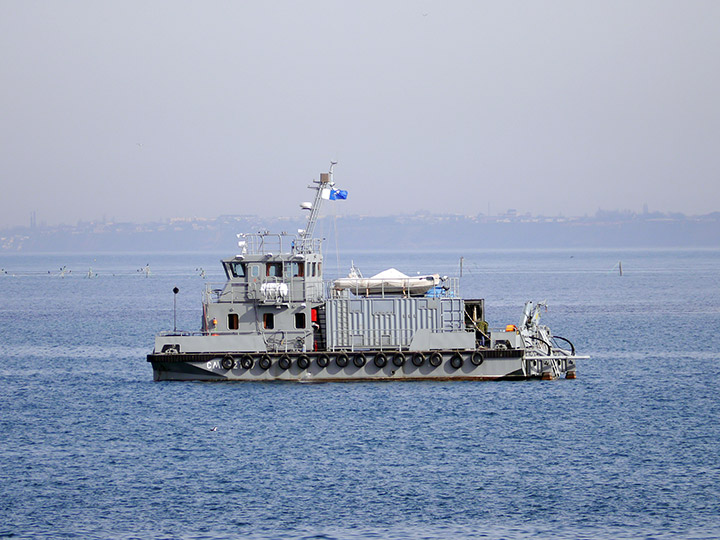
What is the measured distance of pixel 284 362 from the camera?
Result: 44.7m

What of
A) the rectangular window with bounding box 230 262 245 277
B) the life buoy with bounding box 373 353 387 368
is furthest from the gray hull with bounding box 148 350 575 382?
the rectangular window with bounding box 230 262 245 277

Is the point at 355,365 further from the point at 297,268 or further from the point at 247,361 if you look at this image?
the point at 297,268

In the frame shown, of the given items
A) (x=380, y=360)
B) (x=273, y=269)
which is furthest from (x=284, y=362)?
(x=273, y=269)

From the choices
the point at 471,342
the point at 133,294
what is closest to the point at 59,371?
the point at 471,342

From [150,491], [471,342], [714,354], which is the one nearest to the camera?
[150,491]

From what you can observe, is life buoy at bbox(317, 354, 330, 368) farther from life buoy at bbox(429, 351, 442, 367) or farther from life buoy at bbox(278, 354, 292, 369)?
life buoy at bbox(429, 351, 442, 367)

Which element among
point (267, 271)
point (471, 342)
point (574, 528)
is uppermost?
point (267, 271)

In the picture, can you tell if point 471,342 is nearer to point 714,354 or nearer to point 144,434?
point 144,434

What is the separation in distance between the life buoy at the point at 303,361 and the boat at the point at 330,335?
0.05 m

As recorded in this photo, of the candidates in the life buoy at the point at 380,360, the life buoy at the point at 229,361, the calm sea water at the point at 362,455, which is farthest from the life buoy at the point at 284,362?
the life buoy at the point at 380,360

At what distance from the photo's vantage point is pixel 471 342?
1759 inches

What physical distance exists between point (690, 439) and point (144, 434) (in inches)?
764

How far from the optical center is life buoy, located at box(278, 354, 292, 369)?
44656 mm

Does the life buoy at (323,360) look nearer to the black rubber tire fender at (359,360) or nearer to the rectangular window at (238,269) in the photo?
the black rubber tire fender at (359,360)
